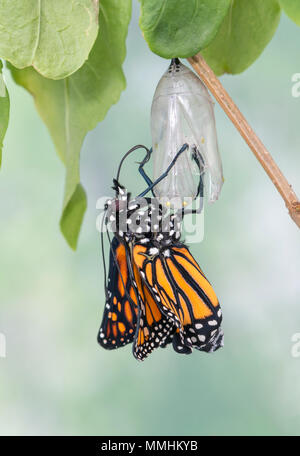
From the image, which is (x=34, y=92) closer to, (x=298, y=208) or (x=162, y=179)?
(x=162, y=179)

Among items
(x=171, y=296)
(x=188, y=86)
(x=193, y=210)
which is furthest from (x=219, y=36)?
(x=171, y=296)

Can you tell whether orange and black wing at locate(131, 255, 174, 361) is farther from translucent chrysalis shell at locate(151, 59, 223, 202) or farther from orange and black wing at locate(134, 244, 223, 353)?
translucent chrysalis shell at locate(151, 59, 223, 202)

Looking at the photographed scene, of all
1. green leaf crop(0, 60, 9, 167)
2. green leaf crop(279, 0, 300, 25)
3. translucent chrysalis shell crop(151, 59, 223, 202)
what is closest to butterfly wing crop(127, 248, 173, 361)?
translucent chrysalis shell crop(151, 59, 223, 202)

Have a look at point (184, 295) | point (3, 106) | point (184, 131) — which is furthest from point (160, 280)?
point (3, 106)

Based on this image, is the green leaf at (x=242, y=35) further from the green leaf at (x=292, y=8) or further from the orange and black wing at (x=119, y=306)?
the orange and black wing at (x=119, y=306)

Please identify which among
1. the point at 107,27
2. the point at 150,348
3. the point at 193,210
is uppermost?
the point at 107,27

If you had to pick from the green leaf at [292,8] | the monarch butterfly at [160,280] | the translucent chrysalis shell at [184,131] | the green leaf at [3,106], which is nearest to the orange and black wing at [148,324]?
the monarch butterfly at [160,280]
